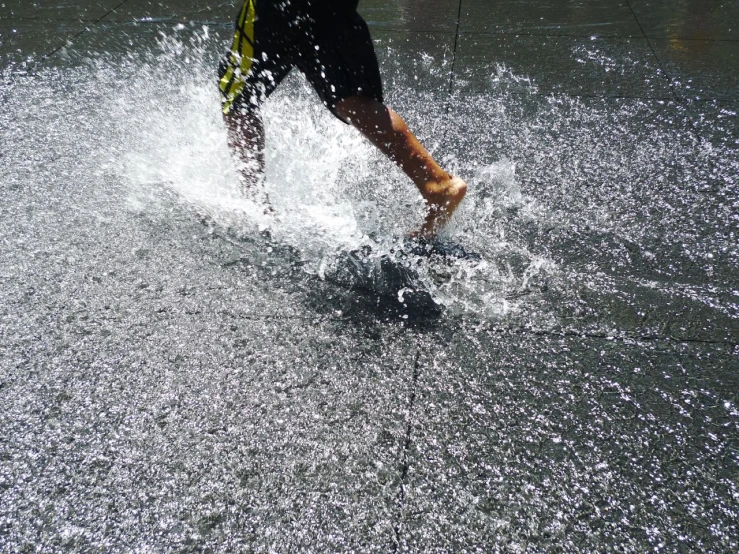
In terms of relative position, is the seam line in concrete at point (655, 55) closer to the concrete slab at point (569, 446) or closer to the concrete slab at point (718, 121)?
the concrete slab at point (718, 121)

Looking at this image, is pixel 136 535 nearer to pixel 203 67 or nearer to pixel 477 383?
pixel 477 383

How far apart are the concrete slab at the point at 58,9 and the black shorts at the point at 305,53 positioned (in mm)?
3647

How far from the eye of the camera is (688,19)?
17.0 ft

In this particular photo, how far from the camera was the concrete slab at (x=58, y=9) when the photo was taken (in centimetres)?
543

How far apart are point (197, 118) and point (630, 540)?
3128 mm

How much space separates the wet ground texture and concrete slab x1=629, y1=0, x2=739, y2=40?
100cm

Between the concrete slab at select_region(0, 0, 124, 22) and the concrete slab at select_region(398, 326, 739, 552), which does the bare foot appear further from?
the concrete slab at select_region(0, 0, 124, 22)

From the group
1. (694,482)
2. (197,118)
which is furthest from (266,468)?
(197,118)

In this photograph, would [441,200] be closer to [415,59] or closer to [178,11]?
[415,59]

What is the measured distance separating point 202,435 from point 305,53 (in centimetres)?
148

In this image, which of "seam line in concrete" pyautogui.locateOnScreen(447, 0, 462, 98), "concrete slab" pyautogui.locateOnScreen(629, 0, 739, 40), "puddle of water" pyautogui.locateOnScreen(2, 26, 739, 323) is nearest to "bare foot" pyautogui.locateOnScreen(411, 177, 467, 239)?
"puddle of water" pyautogui.locateOnScreen(2, 26, 739, 323)

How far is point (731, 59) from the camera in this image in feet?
14.4

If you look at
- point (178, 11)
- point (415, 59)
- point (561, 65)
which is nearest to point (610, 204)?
point (561, 65)

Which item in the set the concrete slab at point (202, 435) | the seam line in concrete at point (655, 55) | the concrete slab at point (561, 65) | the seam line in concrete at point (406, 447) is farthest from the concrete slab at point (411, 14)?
the seam line in concrete at point (406, 447)
